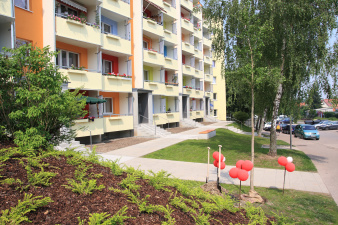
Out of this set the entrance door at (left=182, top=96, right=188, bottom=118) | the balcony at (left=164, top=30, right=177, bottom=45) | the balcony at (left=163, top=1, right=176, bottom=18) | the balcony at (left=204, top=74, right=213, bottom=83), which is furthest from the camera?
the balcony at (left=204, top=74, right=213, bottom=83)

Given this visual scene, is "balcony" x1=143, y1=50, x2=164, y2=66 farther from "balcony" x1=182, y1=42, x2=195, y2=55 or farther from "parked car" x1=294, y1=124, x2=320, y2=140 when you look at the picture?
"parked car" x1=294, y1=124, x2=320, y2=140

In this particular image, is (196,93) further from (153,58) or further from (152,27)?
(152,27)

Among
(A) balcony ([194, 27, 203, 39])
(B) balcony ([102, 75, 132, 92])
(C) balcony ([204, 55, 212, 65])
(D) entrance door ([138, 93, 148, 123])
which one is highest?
(A) balcony ([194, 27, 203, 39])

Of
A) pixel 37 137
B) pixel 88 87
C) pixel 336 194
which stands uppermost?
pixel 88 87

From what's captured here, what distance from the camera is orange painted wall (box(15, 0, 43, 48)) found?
12.5 metres

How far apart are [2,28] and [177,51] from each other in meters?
18.7

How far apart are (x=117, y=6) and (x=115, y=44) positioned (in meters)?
3.09

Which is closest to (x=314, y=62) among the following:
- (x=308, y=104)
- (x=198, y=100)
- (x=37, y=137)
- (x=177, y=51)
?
(x=308, y=104)

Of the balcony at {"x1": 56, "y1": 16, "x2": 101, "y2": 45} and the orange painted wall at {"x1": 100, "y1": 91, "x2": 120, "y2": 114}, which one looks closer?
the balcony at {"x1": 56, "y1": 16, "x2": 101, "y2": 45}

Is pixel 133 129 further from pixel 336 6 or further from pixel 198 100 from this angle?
pixel 198 100

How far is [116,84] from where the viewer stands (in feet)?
59.3

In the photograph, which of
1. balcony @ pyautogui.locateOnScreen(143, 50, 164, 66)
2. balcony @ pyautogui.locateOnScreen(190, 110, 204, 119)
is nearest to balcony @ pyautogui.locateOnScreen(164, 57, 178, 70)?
balcony @ pyautogui.locateOnScreen(143, 50, 164, 66)

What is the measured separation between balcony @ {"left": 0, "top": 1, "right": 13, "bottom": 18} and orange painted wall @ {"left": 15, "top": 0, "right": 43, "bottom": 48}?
137 cm

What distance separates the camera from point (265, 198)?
22.5 feet
